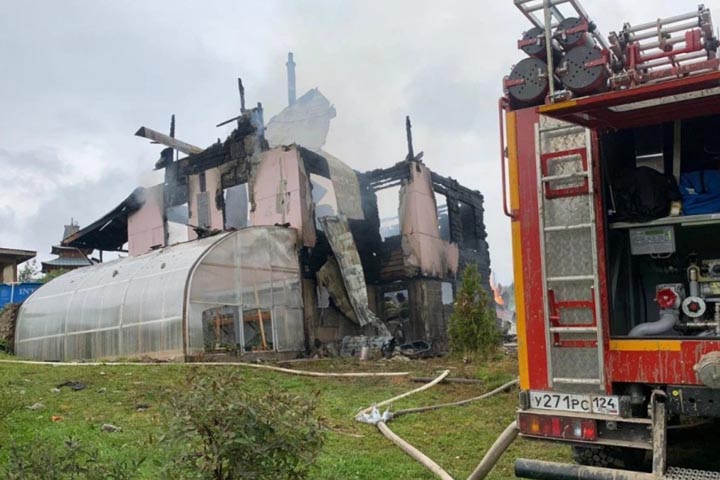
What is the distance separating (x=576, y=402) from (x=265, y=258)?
14.5m

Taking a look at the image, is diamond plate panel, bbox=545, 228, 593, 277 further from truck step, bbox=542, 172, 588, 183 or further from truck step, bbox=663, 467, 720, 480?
truck step, bbox=663, 467, 720, 480

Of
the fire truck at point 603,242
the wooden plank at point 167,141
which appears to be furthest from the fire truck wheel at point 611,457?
the wooden plank at point 167,141

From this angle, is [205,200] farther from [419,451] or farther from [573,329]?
[573,329]

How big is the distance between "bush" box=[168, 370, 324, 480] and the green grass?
0.43ft

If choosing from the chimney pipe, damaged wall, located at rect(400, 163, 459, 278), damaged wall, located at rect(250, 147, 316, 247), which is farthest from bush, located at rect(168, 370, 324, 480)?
the chimney pipe

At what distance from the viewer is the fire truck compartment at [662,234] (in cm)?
446

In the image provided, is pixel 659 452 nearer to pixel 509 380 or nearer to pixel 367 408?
pixel 367 408

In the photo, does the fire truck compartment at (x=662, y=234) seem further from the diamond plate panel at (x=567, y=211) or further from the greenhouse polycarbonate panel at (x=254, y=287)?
the greenhouse polycarbonate panel at (x=254, y=287)

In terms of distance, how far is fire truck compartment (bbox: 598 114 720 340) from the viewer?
176 inches

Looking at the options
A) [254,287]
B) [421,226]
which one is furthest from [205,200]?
[421,226]

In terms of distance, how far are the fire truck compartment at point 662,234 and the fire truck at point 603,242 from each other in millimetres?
13

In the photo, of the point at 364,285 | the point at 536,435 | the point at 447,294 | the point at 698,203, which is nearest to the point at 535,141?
the point at 698,203

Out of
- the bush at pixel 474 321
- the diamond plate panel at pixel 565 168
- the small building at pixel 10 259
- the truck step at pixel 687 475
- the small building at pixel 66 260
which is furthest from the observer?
the small building at pixel 66 260

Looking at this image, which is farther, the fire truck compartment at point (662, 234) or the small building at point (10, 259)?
the small building at point (10, 259)
